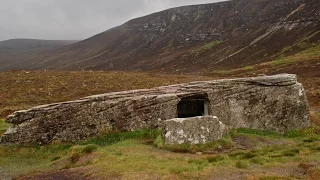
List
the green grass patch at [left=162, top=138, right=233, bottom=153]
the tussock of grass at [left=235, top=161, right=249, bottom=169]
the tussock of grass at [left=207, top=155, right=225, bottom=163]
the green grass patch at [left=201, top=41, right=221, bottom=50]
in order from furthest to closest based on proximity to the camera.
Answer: the green grass patch at [left=201, top=41, right=221, bottom=50] < the green grass patch at [left=162, top=138, right=233, bottom=153] < the tussock of grass at [left=207, top=155, right=225, bottom=163] < the tussock of grass at [left=235, top=161, right=249, bottom=169]

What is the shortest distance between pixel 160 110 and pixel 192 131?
4.71m

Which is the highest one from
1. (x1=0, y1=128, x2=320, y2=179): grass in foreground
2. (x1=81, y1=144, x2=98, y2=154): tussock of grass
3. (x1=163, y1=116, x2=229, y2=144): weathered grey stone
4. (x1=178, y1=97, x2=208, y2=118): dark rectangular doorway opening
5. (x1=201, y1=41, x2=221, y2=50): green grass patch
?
(x1=201, y1=41, x2=221, y2=50): green grass patch

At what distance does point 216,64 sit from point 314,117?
9125cm

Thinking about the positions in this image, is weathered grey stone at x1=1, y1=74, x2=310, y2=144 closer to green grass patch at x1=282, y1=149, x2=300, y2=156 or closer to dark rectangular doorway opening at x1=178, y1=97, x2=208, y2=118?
Answer: dark rectangular doorway opening at x1=178, y1=97, x2=208, y2=118

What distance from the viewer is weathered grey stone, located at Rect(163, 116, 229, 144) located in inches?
957

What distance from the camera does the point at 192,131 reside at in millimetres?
24422

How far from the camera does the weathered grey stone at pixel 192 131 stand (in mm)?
24297

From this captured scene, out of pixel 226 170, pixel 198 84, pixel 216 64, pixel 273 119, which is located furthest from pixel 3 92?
pixel 216 64

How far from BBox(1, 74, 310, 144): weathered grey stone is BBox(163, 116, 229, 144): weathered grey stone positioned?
3.84 metres

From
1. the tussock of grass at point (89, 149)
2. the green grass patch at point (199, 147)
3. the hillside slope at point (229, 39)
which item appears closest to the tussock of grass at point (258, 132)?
the green grass patch at point (199, 147)

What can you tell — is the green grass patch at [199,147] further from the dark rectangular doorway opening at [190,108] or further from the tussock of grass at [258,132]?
the dark rectangular doorway opening at [190,108]

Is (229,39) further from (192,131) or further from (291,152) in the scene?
(291,152)

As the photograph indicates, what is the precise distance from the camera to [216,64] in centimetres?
12250

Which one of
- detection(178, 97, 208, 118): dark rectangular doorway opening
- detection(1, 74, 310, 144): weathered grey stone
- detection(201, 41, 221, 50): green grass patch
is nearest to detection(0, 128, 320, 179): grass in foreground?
detection(1, 74, 310, 144): weathered grey stone
